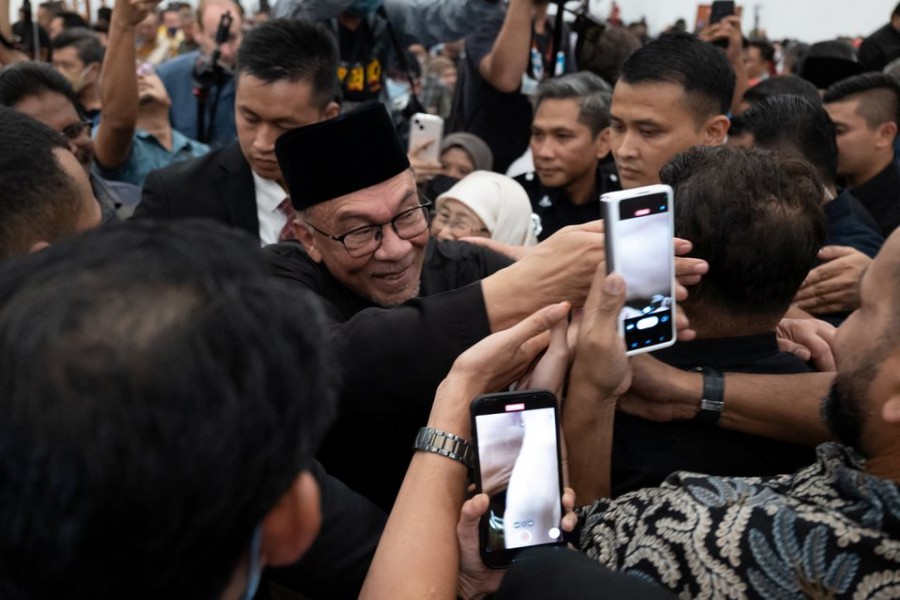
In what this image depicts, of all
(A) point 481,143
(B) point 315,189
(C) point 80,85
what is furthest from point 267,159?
(C) point 80,85

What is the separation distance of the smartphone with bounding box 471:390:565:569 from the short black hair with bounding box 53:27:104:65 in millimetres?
4415

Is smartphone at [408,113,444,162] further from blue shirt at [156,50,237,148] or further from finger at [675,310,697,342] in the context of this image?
finger at [675,310,697,342]

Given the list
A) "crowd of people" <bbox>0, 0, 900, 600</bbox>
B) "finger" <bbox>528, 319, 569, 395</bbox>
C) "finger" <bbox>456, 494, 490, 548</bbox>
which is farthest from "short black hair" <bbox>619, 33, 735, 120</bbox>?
"finger" <bbox>456, 494, 490, 548</bbox>

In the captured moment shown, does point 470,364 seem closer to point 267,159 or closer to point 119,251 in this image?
point 119,251

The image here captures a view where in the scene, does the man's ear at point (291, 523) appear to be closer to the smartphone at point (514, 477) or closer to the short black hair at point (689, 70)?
the smartphone at point (514, 477)

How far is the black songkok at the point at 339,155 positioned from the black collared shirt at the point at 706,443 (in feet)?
2.56

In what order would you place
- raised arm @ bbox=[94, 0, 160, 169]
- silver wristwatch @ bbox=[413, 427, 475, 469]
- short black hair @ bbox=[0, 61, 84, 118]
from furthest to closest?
raised arm @ bbox=[94, 0, 160, 169]
short black hair @ bbox=[0, 61, 84, 118]
silver wristwatch @ bbox=[413, 427, 475, 469]

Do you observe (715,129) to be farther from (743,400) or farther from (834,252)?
(743,400)

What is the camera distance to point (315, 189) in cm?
211

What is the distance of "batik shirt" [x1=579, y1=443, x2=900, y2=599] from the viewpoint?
1.13 m

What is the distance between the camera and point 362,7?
423 cm

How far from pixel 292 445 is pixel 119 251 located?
0.73ft

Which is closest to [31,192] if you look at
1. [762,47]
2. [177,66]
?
[177,66]

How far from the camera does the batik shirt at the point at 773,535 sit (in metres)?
1.13
